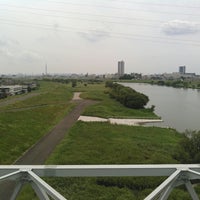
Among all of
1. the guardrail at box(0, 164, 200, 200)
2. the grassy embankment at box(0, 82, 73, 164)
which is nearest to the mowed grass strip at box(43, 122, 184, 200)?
the grassy embankment at box(0, 82, 73, 164)

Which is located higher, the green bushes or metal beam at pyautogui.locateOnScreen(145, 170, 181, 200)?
metal beam at pyautogui.locateOnScreen(145, 170, 181, 200)

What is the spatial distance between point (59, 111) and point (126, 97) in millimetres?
20173

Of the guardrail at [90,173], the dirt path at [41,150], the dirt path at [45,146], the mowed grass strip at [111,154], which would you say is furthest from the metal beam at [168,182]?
the dirt path at [45,146]

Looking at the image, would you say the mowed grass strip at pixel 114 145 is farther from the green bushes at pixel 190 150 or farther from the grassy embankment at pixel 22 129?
the grassy embankment at pixel 22 129

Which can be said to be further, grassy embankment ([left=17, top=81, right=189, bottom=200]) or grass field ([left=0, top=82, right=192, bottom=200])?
grass field ([left=0, top=82, right=192, bottom=200])

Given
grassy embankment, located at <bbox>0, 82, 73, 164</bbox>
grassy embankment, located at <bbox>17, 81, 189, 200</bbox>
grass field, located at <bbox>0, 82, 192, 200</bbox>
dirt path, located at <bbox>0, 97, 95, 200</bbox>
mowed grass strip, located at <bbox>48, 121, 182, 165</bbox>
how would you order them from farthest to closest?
grassy embankment, located at <bbox>0, 82, 73, 164</bbox>, mowed grass strip, located at <bbox>48, 121, 182, 165</bbox>, grass field, located at <bbox>0, 82, 192, 200</bbox>, grassy embankment, located at <bbox>17, 81, 189, 200</bbox>, dirt path, located at <bbox>0, 97, 95, 200</bbox>

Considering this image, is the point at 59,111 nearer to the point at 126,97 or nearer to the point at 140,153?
the point at 126,97

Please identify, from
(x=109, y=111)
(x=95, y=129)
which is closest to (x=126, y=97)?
(x=109, y=111)

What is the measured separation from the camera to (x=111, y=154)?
24.3 m

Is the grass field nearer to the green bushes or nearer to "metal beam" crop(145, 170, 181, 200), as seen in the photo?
the green bushes

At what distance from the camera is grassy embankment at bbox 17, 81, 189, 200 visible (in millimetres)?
15898

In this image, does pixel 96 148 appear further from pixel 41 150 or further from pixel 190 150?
pixel 190 150

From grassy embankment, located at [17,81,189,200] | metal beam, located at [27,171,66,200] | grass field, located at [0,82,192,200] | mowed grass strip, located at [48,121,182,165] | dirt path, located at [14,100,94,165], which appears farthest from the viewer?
mowed grass strip, located at [48,121,182,165]

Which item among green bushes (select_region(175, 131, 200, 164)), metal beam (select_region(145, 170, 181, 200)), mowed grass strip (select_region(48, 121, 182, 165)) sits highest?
metal beam (select_region(145, 170, 181, 200))
